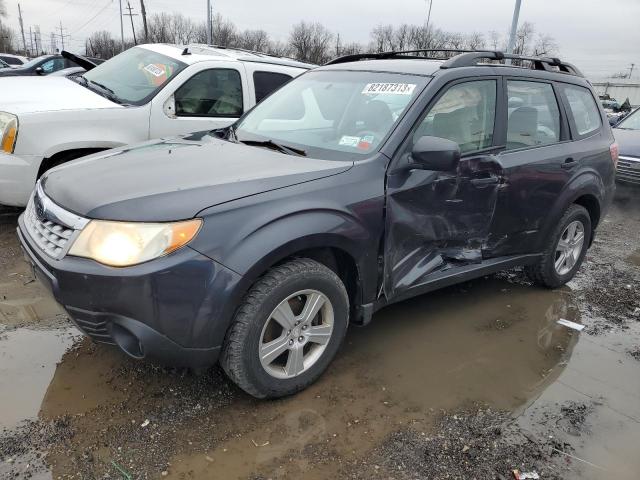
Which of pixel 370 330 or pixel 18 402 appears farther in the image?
pixel 370 330

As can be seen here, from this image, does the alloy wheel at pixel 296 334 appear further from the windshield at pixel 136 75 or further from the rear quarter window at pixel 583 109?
the windshield at pixel 136 75

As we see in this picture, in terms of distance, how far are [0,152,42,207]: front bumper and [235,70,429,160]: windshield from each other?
202cm

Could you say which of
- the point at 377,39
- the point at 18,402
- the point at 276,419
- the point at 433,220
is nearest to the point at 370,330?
the point at 433,220

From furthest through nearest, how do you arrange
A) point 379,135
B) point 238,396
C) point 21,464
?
point 379,135, point 238,396, point 21,464

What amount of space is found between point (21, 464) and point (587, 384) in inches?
124

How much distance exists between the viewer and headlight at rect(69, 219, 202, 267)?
2320mm

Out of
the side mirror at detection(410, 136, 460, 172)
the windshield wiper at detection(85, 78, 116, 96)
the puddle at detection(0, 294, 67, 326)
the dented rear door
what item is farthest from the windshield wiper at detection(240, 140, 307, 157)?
the windshield wiper at detection(85, 78, 116, 96)

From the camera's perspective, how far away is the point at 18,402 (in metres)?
2.74

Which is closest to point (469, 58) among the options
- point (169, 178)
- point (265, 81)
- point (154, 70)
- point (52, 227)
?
point (169, 178)

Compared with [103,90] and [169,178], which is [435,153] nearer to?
[169,178]

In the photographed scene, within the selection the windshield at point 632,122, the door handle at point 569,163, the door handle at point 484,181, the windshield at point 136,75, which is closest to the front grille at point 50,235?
the door handle at point 484,181

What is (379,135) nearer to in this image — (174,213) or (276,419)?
(174,213)

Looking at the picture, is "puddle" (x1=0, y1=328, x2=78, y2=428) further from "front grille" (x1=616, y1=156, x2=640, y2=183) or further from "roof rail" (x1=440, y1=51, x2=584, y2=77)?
"front grille" (x1=616, y1=156, x2=640, y2=183)

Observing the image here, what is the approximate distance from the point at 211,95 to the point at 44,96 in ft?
5.22
